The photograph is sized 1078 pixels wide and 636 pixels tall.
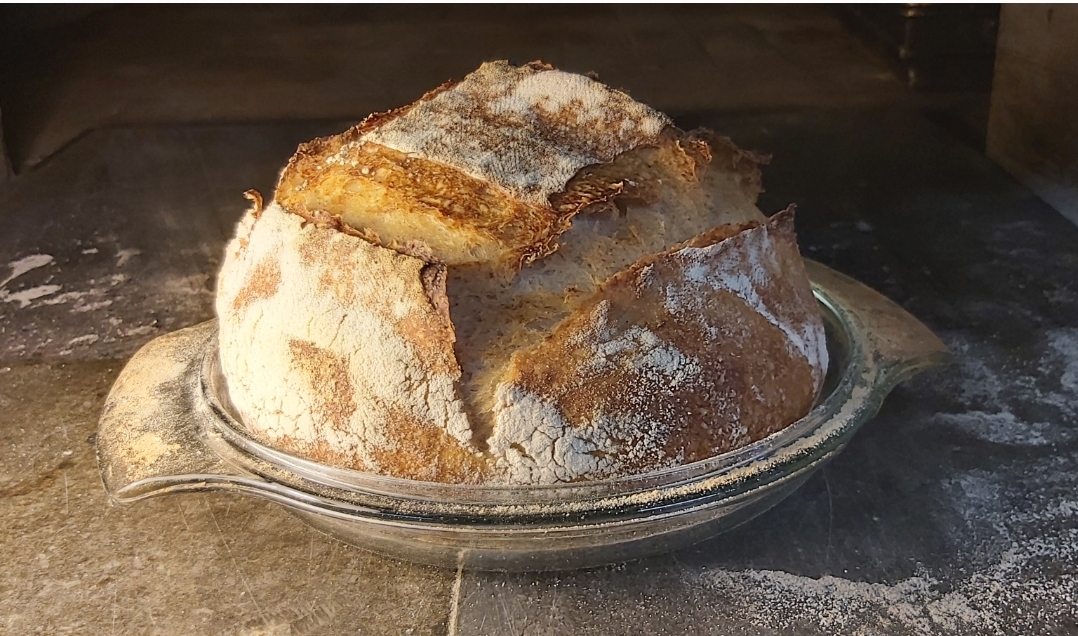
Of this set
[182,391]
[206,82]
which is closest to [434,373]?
[182,391]

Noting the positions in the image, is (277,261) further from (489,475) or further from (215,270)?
(215,270)

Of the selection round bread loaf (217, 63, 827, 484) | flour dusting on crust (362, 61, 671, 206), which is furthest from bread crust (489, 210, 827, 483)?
flour dusting on crust (362, 61, 671, 206)

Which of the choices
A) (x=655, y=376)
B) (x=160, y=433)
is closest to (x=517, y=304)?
(x=655, y=376)

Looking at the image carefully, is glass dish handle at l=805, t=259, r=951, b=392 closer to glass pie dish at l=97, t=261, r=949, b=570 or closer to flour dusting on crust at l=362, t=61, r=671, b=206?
glass pie dish at l=97, t=261, r=949, b=570

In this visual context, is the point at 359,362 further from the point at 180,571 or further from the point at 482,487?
the point at 180,571

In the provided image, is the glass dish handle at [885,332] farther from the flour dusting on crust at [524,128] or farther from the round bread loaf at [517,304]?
the flour dusting on crust at [524,128]

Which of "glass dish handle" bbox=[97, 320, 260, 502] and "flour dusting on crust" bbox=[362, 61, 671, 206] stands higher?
"flour dusting on crust" bbox=[362, 61, 671, 206]

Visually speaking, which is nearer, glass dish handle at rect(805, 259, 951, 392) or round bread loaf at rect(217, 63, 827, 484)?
round bread loaf at rect(217, 63, 827, 484)
